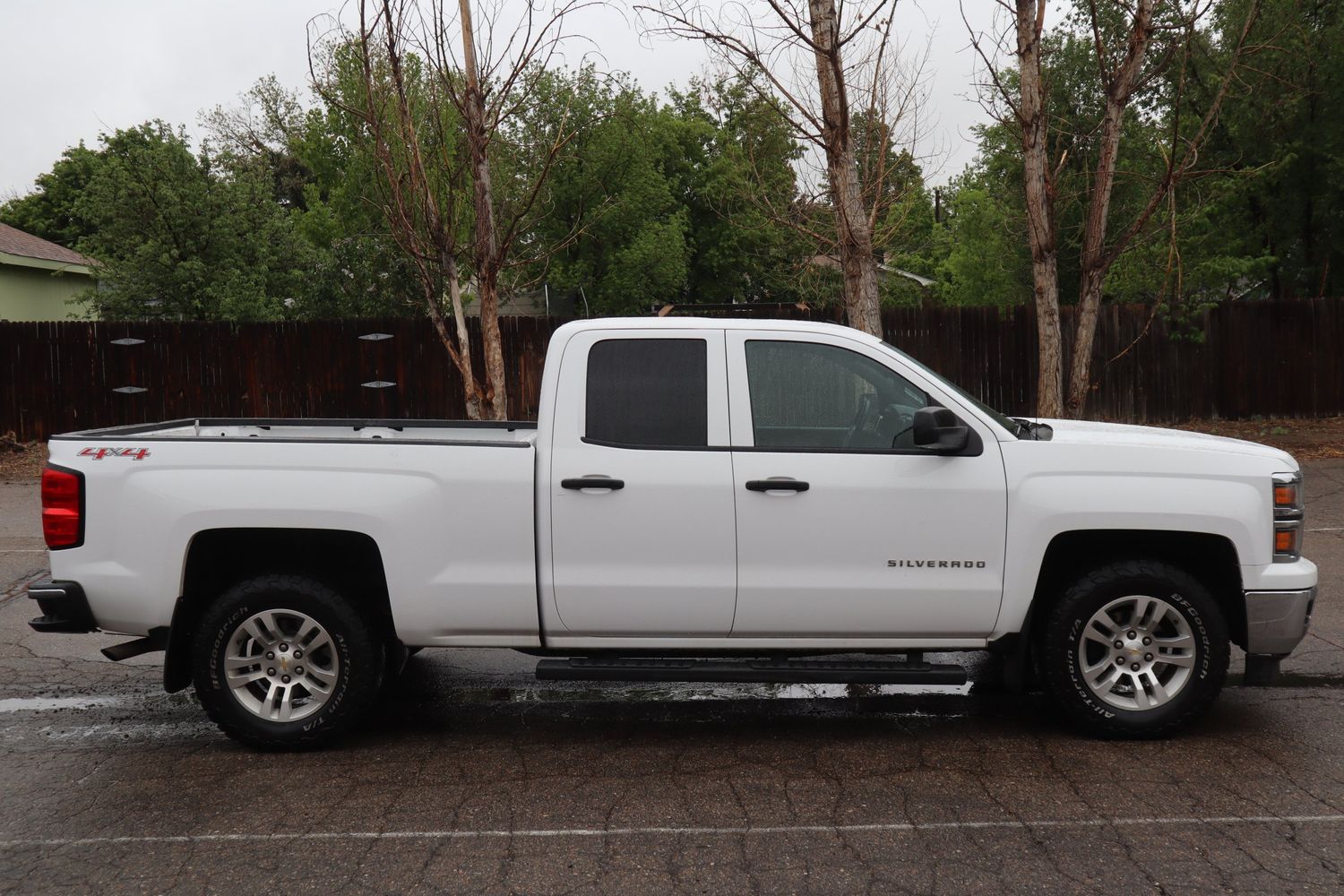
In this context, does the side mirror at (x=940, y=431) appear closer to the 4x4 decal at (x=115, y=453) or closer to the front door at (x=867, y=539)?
the front door at (x=867, y=539)

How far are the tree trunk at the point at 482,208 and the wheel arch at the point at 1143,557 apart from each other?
800 centimetres

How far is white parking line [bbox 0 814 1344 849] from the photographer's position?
4.20 meters

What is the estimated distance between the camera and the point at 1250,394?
19000mm

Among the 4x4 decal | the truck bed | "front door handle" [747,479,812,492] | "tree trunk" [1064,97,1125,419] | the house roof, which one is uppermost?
the house roof

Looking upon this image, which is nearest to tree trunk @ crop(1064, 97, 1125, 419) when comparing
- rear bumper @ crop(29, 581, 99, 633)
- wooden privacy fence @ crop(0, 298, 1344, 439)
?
wooden privacy fence @ crop(0, 298, 1344, 439)

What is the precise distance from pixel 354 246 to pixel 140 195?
4310 mm

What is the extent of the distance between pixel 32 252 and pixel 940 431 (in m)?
27.8

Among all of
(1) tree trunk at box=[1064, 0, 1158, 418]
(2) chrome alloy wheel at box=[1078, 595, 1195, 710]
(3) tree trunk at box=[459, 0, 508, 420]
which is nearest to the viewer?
(2) chrome alloy wheel at box=[1078, 595, 1195, 710]

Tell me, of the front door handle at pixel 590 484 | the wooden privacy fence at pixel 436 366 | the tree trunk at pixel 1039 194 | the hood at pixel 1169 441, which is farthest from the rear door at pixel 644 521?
the wooden privacy fence at pixel 436 366

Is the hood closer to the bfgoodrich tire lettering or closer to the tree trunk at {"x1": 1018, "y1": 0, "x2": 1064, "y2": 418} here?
the bfgoodrich tire lettering

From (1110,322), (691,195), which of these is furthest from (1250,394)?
(691,195)

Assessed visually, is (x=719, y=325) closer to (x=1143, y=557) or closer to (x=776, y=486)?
(x=776, y=486)

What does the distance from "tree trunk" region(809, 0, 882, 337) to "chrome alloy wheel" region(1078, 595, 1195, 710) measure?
671 cm

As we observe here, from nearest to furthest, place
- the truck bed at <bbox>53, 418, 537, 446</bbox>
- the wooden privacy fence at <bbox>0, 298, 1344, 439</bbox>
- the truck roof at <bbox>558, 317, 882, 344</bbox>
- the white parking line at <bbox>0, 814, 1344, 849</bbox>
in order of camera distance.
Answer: the white parking line at <bbox>0, 814, 1344, 849</bbox> → the truck roof at <bbox>558, 317, 882, 344</bbox> → the truck bed at <bbox>53, 418, 537, 446</bbox> → the wooden privacy fence at <bbox>0, 298, 1344, 439</bbox>
